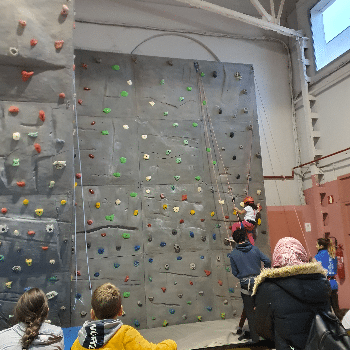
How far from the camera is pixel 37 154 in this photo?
14.9ft

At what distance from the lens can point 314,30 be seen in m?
7.55

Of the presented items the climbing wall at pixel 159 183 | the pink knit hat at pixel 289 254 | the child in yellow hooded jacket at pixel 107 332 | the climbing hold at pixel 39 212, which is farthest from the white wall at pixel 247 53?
the child in yellow hooded jacket at pixel 107 332

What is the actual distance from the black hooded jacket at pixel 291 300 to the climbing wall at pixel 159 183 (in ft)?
11.7

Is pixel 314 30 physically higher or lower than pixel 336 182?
higher

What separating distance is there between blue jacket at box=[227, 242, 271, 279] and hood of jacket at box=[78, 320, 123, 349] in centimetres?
238

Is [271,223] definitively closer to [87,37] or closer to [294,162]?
[294,162]

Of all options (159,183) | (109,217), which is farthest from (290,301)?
(159,183)

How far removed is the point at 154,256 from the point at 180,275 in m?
0.49

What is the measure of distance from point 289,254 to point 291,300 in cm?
32

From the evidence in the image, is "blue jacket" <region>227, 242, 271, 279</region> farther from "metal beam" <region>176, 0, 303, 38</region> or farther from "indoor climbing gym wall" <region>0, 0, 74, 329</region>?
"metal beam" <region>176, 0, 303, 38</region>

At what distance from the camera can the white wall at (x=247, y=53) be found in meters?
6.92

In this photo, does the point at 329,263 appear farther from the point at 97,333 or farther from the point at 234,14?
the point at 234,14

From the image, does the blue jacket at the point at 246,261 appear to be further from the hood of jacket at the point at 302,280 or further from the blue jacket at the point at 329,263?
the hood of jacket at the point at 302,280

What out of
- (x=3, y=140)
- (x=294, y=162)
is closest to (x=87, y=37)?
(x=3, y=140)
